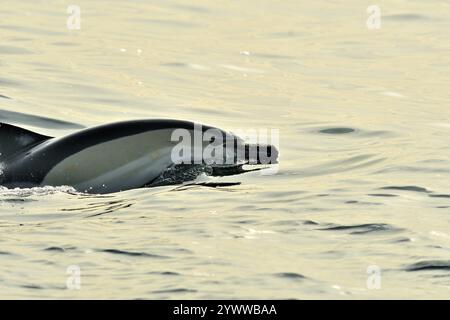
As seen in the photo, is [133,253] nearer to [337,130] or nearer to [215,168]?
[215,168]

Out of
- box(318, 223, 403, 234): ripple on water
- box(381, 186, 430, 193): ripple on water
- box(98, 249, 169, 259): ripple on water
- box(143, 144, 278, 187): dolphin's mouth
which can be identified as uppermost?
box(143, 144, 278, 187): dolphin's mouth

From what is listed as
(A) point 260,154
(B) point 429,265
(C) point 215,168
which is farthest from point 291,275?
(A) point 260,154

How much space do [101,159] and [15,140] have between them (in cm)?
113

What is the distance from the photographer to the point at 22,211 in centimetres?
1297

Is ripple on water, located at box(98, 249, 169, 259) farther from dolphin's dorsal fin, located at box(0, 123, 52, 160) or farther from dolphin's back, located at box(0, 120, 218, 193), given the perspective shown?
dolphin's dorsal fin, located at box(0, 123, 52, 160)

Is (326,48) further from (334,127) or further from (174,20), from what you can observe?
(334,127)

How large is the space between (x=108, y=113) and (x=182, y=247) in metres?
8.21

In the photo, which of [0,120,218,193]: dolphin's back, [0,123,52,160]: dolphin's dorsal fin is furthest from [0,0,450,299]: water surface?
[0,123,52,160]: dolphin's dorsal fin

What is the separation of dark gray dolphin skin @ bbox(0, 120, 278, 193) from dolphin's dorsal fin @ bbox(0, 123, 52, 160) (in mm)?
85

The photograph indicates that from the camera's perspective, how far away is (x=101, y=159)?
531 inches

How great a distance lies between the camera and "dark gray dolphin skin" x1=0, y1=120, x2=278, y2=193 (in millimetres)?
13484

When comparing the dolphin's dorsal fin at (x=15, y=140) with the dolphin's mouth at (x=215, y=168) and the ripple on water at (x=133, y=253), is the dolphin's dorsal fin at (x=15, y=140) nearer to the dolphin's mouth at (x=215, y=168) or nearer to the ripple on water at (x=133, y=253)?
the dolphin's mouth at (x=215, y=168)

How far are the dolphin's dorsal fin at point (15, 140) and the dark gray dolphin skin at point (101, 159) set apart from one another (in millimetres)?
85
